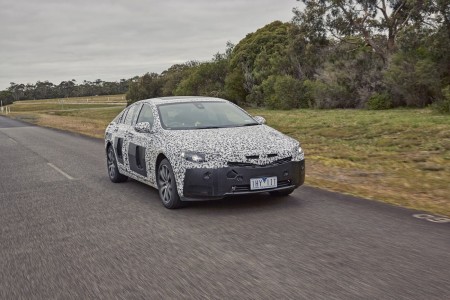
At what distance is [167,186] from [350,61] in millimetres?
30705

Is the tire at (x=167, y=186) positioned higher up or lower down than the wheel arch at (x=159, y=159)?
lower down

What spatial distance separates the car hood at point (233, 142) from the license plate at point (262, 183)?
29 cm

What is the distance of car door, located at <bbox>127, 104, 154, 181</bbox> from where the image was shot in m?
7.97

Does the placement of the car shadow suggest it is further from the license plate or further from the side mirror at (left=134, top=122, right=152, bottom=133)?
the side mirror at (left=134, top=122, right=152, bottom=133)

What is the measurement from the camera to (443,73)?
2889cm

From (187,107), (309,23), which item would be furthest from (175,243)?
(309,23)

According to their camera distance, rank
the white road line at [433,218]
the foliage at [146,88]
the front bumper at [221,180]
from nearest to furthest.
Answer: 1. the white road line at [433,218]
2. the front bumper at [221,180]
3. the foliage at [146,88]

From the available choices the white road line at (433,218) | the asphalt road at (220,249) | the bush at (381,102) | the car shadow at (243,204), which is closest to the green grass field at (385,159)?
the white road line at (433,218)

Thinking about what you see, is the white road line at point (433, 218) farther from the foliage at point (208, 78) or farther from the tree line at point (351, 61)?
the foliage at point (208, 78)

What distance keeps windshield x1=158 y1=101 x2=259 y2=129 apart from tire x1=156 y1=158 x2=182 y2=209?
0.73 metres

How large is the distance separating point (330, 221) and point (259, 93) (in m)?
39.4

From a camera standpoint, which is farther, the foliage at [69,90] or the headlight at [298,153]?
the foliage at [69,90]

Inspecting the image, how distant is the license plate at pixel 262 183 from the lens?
6715 millimetres

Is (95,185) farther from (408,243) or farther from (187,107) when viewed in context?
(408,243)
